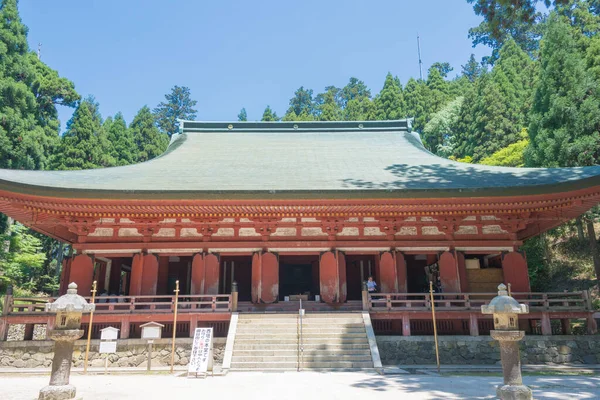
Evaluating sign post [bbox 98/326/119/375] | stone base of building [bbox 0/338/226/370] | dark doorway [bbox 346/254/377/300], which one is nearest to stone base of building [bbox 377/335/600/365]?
stone base of building [bbox 0/338/226/370]

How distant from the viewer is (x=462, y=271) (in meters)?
15.1

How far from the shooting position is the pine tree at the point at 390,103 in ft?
152

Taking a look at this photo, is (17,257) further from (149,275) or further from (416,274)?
(416,274)

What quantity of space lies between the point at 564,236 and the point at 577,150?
7.63 metres

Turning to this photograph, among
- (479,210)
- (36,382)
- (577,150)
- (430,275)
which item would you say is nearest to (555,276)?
(577,150)

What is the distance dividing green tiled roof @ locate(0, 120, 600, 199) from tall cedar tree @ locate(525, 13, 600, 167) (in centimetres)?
591

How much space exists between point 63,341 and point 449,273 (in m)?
12.0

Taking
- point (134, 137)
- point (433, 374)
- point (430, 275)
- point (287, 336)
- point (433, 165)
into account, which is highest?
point (134, 137)

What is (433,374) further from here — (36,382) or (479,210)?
(36,382)

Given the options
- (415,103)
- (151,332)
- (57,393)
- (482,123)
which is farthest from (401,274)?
(415,103)

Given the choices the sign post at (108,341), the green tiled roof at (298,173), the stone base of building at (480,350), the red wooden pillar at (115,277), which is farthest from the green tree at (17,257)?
the stone base of building at (480,350)

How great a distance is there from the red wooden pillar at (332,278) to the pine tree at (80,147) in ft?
75.5

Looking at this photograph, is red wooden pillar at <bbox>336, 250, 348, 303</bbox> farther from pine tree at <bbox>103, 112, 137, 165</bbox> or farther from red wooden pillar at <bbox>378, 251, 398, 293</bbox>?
pine tree at <bbox>103, 112, 137, 165</bbox>

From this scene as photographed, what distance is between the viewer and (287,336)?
39.1 ft
